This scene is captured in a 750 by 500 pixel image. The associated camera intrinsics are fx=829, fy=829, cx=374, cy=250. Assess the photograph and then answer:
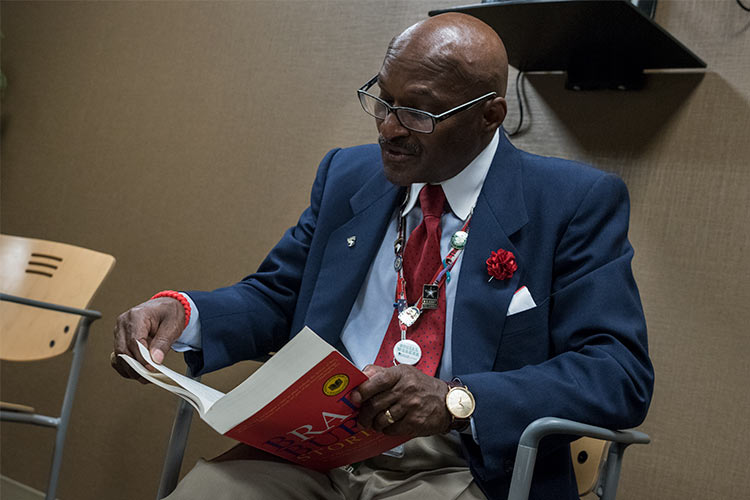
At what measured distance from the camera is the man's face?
1521 mm

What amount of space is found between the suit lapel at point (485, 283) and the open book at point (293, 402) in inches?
10.4

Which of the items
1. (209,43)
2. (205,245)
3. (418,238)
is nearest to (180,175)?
(205,245)

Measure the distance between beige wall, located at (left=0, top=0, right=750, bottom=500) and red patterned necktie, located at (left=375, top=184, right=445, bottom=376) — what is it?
71 cm

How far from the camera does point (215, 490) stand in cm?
136

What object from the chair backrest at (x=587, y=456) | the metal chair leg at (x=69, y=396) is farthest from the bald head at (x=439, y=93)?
the metal chair leg at (x=69, y=396)

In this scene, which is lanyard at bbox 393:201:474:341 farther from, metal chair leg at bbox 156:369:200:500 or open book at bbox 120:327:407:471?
metal chair leg at bbox 156:369:200:500

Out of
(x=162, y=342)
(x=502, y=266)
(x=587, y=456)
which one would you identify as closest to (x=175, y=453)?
(x=162, y=342)

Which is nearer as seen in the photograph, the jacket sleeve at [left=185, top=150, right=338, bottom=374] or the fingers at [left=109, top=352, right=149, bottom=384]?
the fingers at [left=109, top=352, right=149, bottom=384]

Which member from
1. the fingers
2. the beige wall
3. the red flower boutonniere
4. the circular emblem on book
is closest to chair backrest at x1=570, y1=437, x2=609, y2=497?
the beige wall

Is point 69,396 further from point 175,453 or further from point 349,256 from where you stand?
point 349,256

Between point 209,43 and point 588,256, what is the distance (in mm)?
2022

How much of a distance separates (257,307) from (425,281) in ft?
1.17

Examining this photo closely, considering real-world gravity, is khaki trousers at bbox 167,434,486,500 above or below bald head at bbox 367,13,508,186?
below

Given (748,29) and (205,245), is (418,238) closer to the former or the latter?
(748,29)
